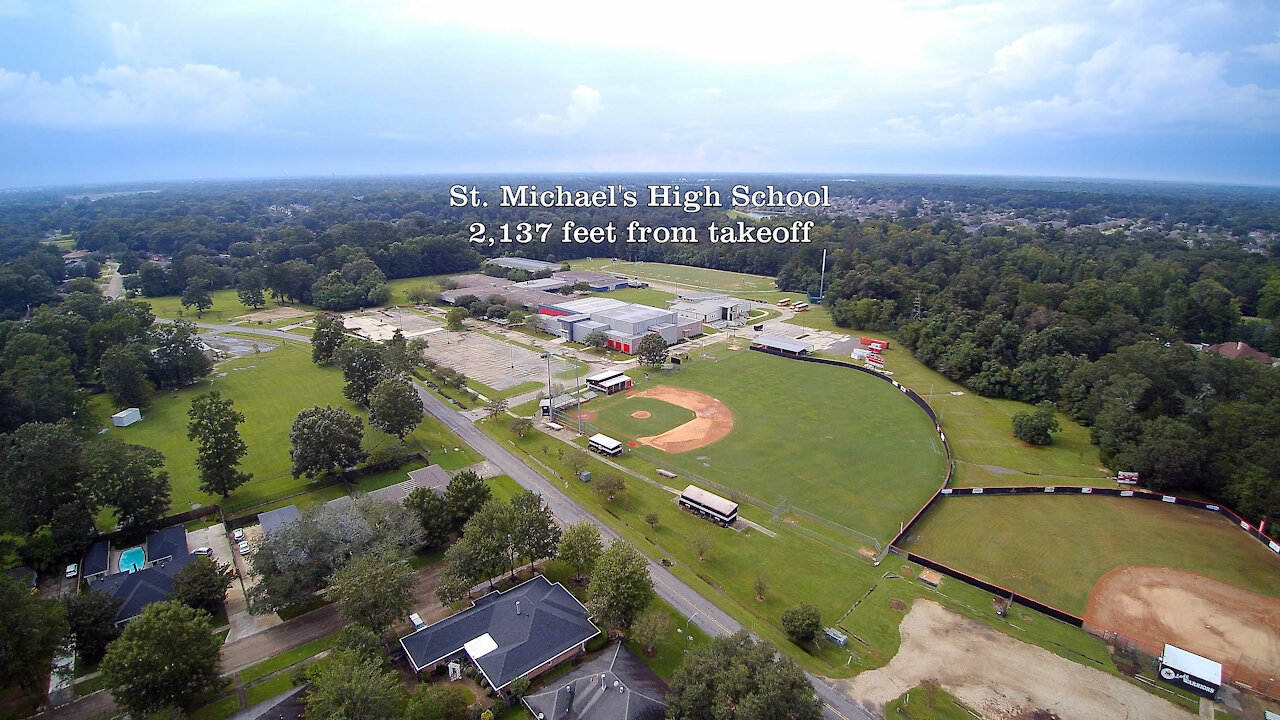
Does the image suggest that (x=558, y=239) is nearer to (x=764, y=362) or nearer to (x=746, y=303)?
(x=746, y=303)

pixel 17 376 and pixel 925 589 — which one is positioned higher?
pixel 17 376

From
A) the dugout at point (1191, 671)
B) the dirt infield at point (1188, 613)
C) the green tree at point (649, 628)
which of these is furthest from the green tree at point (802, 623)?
the dugout at point (1191, 671)

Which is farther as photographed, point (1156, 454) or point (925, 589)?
point (1156, 454)

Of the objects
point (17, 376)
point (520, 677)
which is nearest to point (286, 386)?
point (17, 376)

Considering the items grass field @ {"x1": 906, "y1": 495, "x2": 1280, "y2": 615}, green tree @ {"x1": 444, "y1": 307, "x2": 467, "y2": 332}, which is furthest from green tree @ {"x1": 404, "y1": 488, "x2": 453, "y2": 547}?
green tree @ {"x1": 444, "y1": 307, "x2": 467, "y2": 332}

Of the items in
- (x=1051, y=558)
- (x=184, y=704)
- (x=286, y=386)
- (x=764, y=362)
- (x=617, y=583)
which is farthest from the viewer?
(x=764, y=362)

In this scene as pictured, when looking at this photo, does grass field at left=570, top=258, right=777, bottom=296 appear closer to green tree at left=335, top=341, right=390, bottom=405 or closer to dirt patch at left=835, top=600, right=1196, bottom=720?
green tree at left=335, top=341, right=390, bottom=405

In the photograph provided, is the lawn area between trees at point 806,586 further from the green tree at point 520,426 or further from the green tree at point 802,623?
the green tree at point 520,426
